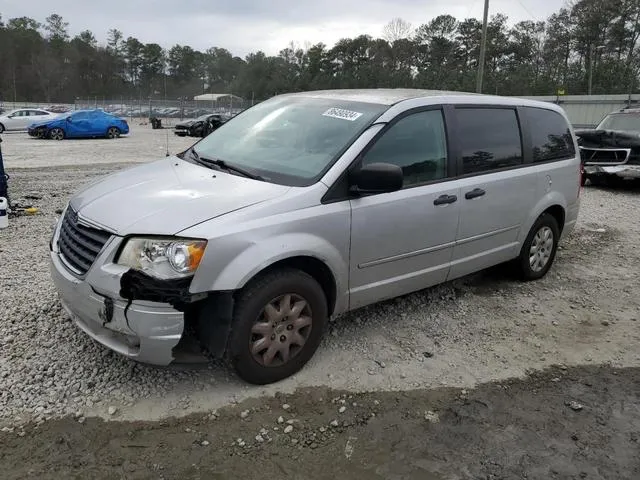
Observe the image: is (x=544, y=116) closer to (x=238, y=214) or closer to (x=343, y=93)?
(x=343, y=93)

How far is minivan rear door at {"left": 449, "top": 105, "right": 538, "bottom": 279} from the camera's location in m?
4.44

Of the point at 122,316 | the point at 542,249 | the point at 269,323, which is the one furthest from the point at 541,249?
the point at 122,316

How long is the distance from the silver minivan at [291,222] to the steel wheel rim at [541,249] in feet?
1.29

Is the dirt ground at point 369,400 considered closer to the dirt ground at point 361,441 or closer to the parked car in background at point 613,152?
the dirt ground at point 361,441

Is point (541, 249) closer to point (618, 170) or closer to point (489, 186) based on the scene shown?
point (489, 186)

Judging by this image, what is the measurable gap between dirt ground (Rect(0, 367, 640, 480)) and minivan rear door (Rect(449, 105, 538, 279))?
1.43 meters

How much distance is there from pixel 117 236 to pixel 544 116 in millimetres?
4243

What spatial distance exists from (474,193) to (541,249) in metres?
1.56

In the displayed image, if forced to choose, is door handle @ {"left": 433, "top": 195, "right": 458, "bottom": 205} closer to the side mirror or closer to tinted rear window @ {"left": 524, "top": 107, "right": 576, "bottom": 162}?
the side mirror

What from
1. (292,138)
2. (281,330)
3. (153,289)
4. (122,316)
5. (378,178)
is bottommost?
(281,330)

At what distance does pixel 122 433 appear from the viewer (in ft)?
9.73

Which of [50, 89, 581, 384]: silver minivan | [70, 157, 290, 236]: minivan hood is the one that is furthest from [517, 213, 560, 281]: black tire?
[70, 157, 290, 236]: minivan hood

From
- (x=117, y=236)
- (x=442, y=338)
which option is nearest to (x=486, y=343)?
(x=442, y=338)

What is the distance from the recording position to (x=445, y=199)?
4.18m
